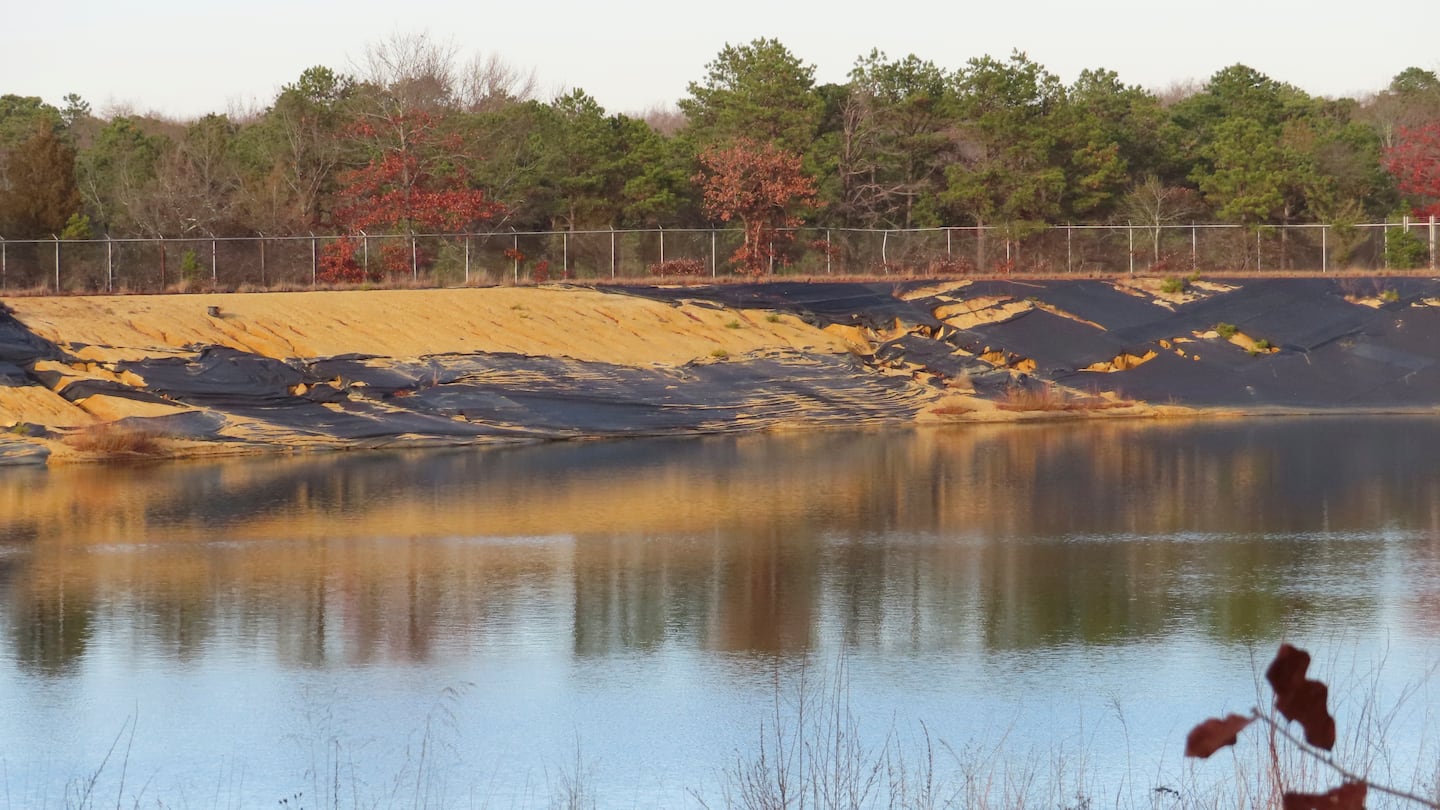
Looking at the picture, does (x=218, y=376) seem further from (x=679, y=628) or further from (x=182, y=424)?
(x=679, y=628)

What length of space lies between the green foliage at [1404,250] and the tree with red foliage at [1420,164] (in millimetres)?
3010

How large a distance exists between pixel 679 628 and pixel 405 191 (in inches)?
1422

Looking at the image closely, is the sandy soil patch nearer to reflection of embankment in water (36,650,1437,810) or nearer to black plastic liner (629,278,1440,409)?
black plastic liner (629,278,1440,409)

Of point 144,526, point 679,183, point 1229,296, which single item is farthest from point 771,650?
point 679,183

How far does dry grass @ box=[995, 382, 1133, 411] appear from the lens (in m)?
37.8

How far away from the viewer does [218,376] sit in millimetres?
32844

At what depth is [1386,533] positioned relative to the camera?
19.4 meters

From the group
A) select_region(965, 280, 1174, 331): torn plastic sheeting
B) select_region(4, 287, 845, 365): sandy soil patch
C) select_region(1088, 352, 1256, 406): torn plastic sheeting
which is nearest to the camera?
select_region(4, 287, 845, 365): sandy soil patch

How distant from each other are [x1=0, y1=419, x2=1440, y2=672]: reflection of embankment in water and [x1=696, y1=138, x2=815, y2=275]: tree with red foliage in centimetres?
2132

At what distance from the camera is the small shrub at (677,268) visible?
48.0 m

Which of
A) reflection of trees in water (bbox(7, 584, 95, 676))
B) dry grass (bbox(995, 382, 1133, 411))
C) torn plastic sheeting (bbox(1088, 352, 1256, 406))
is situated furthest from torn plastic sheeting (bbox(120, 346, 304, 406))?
torn plastic sheeting (bbox(1088, 352, 1256, 406))

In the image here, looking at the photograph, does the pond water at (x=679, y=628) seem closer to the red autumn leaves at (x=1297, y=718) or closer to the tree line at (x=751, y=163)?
the red autumn leaves at (x=1297, y=718)

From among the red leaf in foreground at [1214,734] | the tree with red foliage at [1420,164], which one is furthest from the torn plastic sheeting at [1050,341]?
the red leaf in foreground at [1214,734]

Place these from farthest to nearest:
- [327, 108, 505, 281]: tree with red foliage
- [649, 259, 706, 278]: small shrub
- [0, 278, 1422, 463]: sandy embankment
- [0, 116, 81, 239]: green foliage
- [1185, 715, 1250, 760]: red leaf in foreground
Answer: [649, 259, 706, 278]: small shrub < [327, 108, 505, 281]: tree with red foliage < [0, 116, 81, 239]: green foliage < [0, 278, 1422, 463]: sandy embankment < [1185, 715, 1250, 760]: red leaf in foreground
